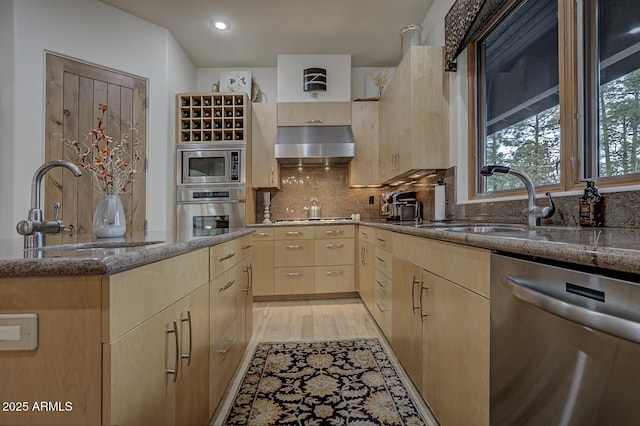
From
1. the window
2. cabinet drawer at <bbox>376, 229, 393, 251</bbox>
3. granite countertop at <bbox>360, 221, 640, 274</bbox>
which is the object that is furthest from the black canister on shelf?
cabinet drawer at <bbox>376, 229, 393, 251</bbox>

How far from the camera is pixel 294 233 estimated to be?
3439 millimetres

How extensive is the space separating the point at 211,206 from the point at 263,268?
0.92 m

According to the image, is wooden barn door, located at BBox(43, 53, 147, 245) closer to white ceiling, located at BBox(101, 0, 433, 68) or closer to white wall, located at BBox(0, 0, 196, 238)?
white wall, located at BBox(0, 0, 196, 238)

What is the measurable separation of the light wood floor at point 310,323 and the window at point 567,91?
1414 millimetres

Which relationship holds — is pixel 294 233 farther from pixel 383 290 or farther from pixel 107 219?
pixel 107 219

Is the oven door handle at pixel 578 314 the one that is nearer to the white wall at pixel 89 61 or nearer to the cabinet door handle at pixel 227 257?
the cabinet door handle at pixel 227 257

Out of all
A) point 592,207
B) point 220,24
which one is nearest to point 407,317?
point 592,207

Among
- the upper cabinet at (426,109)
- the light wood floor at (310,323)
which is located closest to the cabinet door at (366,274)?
the light wood floor at (310,323)

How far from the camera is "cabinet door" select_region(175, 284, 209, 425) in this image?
3.35ft

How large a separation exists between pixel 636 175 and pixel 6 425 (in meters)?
1.95

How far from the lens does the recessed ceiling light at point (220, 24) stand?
3.08 meters

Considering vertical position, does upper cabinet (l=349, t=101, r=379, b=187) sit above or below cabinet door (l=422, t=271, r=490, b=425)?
above

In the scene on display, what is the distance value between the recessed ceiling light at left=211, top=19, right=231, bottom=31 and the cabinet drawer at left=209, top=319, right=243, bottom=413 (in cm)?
289

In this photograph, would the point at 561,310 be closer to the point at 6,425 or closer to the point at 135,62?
the point at 6,425
